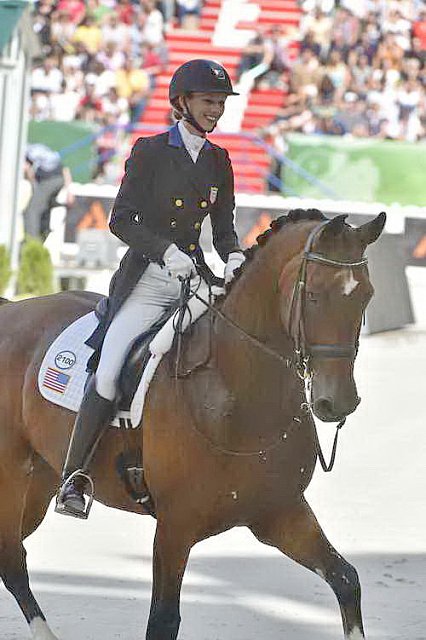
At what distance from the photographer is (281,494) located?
17.9ft

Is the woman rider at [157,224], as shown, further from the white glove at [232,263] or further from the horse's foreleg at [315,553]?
the horse's foreleg at [315,553]

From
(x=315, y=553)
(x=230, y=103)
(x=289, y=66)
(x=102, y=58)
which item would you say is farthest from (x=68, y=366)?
(x=102, y=58)

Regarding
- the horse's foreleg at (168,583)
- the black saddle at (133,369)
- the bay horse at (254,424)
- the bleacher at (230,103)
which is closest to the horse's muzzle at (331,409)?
the bay horse at (254,424)

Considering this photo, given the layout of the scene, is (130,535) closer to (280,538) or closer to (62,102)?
(280,538)

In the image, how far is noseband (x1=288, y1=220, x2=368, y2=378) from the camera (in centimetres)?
501

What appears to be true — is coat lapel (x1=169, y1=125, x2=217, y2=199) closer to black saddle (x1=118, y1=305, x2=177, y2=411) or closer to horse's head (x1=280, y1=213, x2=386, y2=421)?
black saddle (x1=118, y1=305, x2=177, y2=411)

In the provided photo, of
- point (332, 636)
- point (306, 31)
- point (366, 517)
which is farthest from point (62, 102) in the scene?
point (332, 636)

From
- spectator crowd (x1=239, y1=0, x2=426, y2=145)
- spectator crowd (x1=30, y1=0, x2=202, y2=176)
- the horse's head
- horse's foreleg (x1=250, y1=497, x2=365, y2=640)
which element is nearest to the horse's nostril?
the horse's head

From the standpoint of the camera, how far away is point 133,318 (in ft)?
19.0

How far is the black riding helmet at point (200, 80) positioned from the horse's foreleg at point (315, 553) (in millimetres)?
1622

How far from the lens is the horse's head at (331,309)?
4.98m

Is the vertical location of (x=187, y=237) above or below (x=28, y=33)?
below

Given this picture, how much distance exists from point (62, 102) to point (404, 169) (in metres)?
6.89

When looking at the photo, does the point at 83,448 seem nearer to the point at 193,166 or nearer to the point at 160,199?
the point at 160,199
